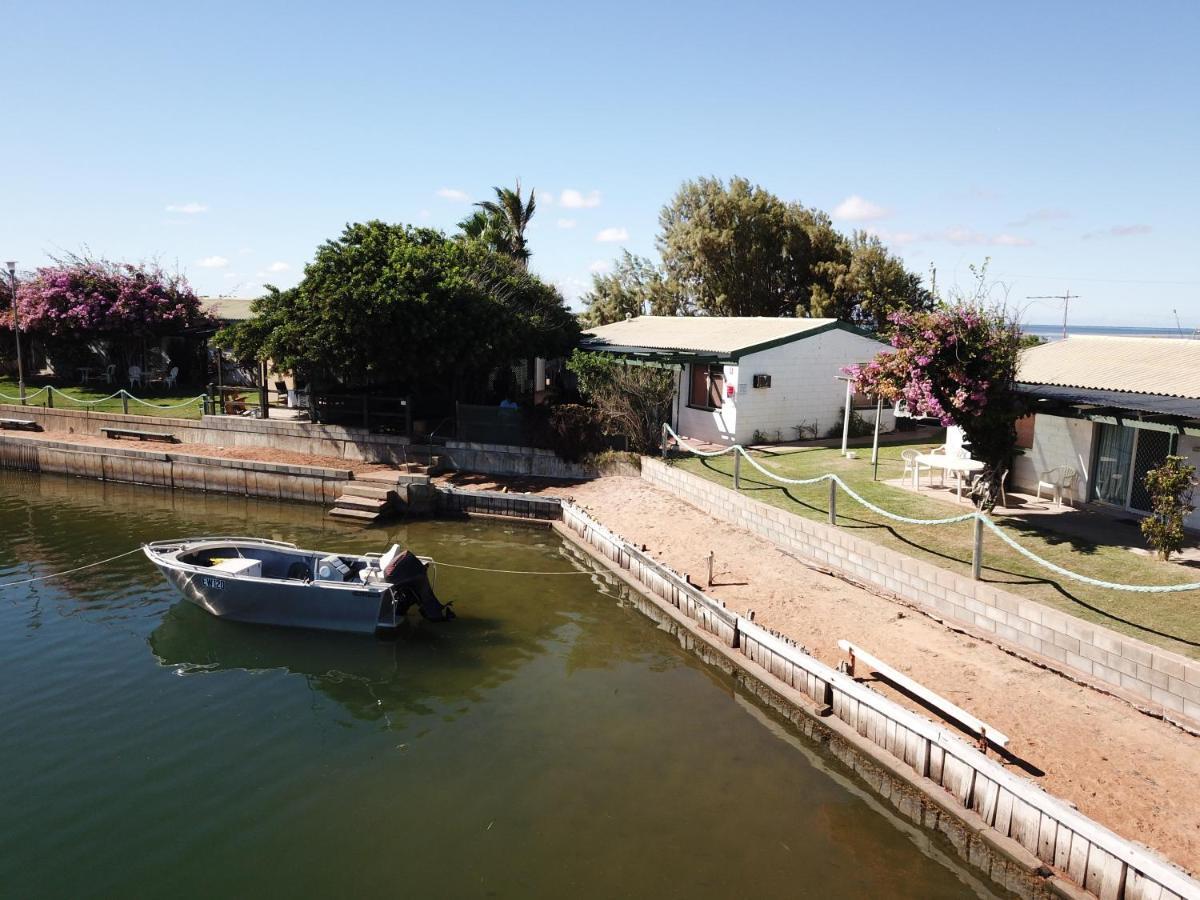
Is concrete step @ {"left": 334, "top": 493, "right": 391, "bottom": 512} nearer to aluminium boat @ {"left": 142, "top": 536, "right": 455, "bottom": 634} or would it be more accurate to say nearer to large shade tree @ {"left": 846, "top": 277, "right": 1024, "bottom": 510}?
aluminium boat @ {"left": 142, "top": 536, "right": 455, "bottom": 634}

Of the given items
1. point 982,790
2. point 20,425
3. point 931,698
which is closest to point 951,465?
point 931,698

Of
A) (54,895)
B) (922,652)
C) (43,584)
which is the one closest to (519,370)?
(43,584)

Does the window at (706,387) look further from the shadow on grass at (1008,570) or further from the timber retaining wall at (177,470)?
the timber retaining wall at (177,470)

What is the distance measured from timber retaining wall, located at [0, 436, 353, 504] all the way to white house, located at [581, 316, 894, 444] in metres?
10.7

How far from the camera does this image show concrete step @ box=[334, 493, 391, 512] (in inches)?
861

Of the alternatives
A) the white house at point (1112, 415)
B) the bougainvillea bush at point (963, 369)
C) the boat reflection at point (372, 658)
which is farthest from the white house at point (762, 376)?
the boat reflection at point (372, 658)

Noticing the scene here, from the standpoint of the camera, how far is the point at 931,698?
9.70 m

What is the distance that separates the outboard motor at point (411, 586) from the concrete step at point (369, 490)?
8356 mm

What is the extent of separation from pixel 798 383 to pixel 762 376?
5.48 ft

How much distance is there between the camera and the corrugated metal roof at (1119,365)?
50.1ft

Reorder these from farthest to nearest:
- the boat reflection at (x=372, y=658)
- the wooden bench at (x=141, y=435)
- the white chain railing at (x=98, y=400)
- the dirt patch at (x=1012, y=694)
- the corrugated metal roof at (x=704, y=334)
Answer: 1. the white chain railing at (x=98, y=400)
2. the wooden bench at (x=141, y=435)
3. the corrugated metal roof at (x=704, y=334)
4. the boat reflection at (x=372, y=658)
5. the dirt patch at (x=1012, y=694)

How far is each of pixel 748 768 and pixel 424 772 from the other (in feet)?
13.3

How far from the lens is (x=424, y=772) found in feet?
32.5

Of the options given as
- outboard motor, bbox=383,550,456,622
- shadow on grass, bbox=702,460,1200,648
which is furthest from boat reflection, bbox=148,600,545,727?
shadow on grass, bbox=702,460,1200,648
